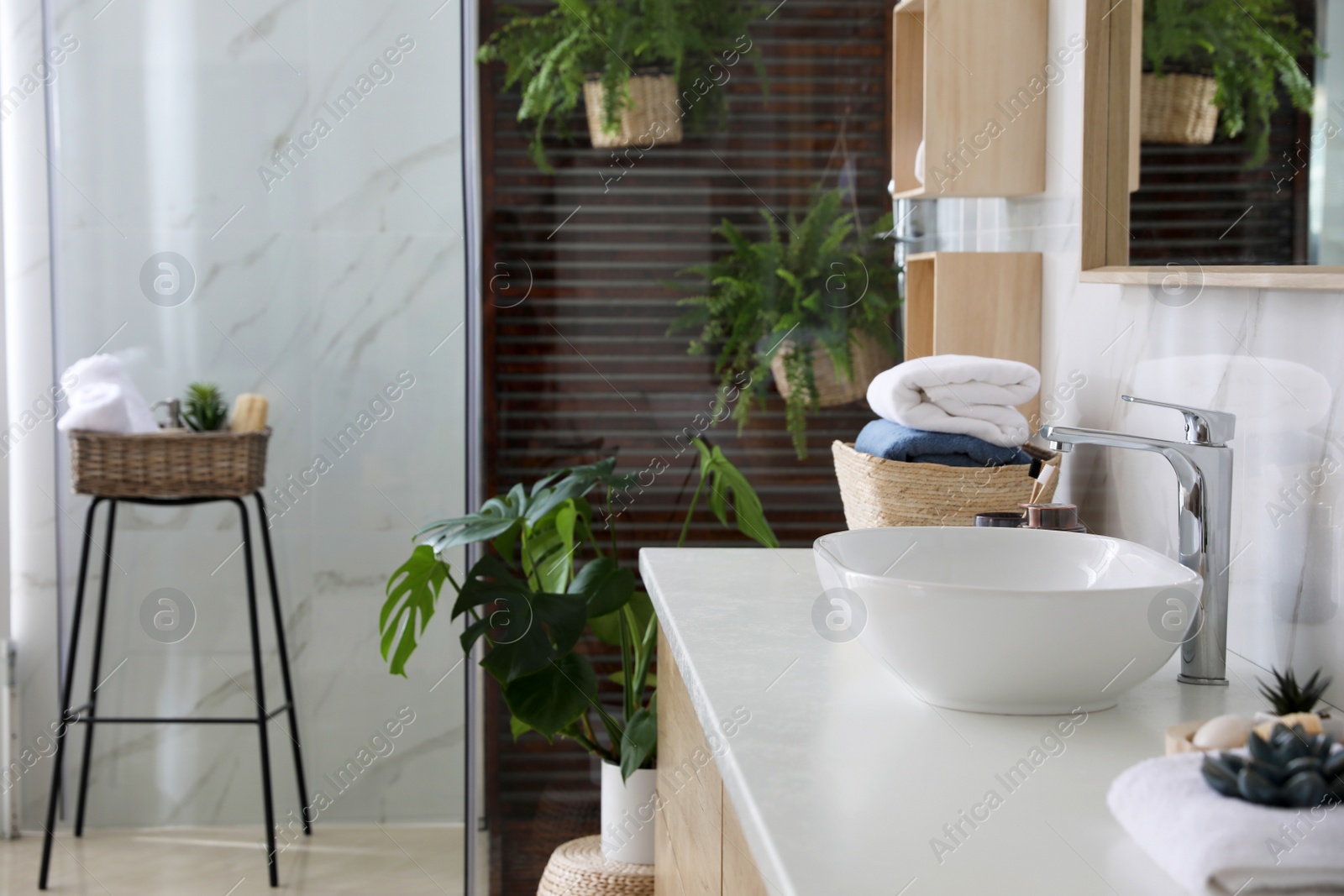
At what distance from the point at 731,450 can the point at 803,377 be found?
0.20 metres

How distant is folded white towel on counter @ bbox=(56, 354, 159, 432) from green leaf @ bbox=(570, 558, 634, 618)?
102cm

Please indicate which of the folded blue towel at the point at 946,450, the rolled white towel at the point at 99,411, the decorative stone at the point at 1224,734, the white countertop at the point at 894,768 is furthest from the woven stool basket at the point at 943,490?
the rolled white towel at the point at 99,411

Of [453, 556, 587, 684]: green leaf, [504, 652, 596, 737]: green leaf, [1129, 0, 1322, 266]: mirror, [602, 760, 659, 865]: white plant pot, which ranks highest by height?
[1129, 0, 1322, 266]: mirror

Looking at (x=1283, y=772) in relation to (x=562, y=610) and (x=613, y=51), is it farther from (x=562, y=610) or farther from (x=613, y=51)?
(x=613, y=51)

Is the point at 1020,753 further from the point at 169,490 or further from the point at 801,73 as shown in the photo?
the point at 169,490

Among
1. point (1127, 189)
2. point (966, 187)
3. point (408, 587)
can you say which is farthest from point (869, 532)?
point (408, 587)

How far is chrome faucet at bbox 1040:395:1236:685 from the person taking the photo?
105cm

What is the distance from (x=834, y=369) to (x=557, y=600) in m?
0.80

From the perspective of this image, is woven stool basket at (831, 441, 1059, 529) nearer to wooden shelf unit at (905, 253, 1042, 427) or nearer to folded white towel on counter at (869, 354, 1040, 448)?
folded white towel on counter at (869, 354, 1040, 448)

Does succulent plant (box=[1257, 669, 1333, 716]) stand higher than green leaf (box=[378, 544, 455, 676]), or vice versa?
succulent plant (box=[1257, 669, 1333, 716])

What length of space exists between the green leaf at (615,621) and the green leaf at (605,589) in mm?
214

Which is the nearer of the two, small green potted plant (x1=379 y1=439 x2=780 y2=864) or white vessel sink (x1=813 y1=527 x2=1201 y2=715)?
white vessel sink (x1=813 y1=527 x2=1201 y2=715)

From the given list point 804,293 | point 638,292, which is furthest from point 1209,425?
point 638,292

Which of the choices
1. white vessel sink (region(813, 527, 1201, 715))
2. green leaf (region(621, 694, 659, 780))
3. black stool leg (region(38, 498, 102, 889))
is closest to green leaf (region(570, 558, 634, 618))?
green leaf (region(621, 694, 659, 780))
